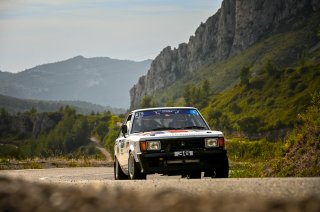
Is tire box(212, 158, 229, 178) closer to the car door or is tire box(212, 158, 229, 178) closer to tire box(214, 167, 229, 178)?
tire box(214, 167, 229, 178)

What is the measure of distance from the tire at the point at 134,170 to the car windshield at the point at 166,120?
Result: 0.90 metres

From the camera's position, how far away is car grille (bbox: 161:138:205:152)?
13.6 m

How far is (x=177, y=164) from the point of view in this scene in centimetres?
1356

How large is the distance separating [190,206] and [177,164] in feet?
32.8

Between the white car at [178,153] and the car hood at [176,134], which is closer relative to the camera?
the white car at [178,153]

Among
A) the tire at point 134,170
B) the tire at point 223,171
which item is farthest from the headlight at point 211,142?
the tire at point 134,170

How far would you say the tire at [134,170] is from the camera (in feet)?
44.7

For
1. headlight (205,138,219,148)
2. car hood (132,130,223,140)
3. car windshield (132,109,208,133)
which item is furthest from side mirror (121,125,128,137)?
headlight (205,138,219,148)

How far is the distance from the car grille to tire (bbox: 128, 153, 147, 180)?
2.18ft

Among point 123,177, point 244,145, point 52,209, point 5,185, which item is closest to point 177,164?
Result: point 123,177

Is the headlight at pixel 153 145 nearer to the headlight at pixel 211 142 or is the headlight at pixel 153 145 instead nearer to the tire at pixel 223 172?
the headlight at pixel 211 142

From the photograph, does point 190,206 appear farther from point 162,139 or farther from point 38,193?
point 162,139

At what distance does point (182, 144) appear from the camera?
44.8 ft

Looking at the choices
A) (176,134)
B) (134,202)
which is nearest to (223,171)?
(176,134)
